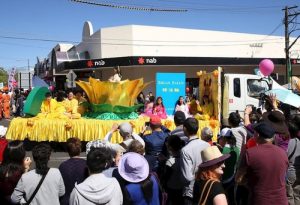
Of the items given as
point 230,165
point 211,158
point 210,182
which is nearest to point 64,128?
point 230,165

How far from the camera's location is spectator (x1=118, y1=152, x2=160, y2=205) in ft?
12.4

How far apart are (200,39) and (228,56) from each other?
2.62 meters

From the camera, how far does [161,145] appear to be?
5336 millimetres

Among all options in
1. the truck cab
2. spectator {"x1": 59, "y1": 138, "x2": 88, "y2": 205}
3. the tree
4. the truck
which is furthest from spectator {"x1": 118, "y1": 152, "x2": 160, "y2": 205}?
the tree

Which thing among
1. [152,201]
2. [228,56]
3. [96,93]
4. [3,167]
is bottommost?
[152,201]

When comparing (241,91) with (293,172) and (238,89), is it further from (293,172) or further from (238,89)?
(293,172)

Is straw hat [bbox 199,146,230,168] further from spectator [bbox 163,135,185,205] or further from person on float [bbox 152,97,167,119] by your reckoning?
person on float [bbox 152,97,167,119]

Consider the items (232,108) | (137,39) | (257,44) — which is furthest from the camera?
(257,44)

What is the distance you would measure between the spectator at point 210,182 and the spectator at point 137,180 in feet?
1.83

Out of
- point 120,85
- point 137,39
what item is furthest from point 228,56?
point 120,85

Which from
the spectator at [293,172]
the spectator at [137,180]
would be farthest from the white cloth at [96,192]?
the spectator at [293,172]

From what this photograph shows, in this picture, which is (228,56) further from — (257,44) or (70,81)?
(70,81)

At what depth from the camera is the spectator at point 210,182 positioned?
3221 millimetres

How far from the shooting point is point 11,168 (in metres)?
4.07
